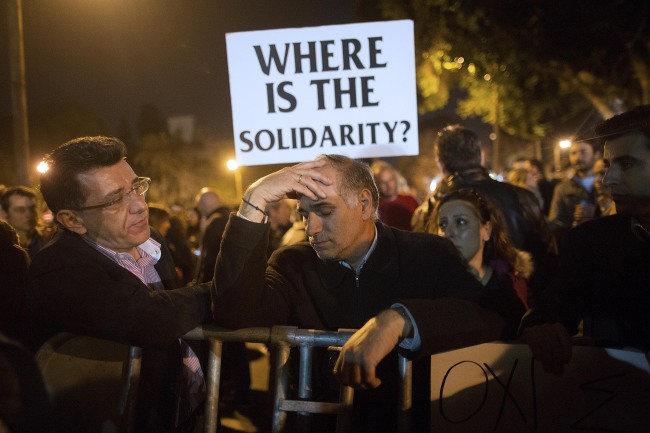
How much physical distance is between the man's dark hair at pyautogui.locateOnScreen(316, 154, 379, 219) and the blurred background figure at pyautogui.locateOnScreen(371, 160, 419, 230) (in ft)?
11.2

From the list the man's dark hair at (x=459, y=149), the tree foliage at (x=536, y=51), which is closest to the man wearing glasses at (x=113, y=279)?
the man's dark hair at (x=459, y=149)

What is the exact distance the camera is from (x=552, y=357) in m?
2.08

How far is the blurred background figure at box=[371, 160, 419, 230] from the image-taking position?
651 cm

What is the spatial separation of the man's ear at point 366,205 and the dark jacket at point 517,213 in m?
2.04

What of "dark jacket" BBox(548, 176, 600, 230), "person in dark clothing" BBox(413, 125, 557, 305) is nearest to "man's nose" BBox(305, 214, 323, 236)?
"person in dark clothing" BBox(413, 125, 557, 305)

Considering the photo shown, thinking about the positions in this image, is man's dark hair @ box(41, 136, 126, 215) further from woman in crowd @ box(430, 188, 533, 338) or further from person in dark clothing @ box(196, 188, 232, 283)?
person in dark clothing @ box(196, 188, 232, 283)

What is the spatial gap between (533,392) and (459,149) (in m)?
3.09

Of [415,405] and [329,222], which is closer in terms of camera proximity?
[415,405]

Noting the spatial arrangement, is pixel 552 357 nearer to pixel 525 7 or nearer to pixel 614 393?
pixel 614 393

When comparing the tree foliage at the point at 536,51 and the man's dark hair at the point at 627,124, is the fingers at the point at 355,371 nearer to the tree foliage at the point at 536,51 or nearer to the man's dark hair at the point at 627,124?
the man's dark hair at the point at 627,124

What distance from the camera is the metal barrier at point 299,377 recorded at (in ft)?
7.00

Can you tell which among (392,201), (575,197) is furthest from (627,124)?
(575,197)

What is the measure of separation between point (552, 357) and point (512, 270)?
2.00m

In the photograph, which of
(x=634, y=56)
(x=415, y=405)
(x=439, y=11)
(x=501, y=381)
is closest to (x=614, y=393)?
(x=501, y=381)
